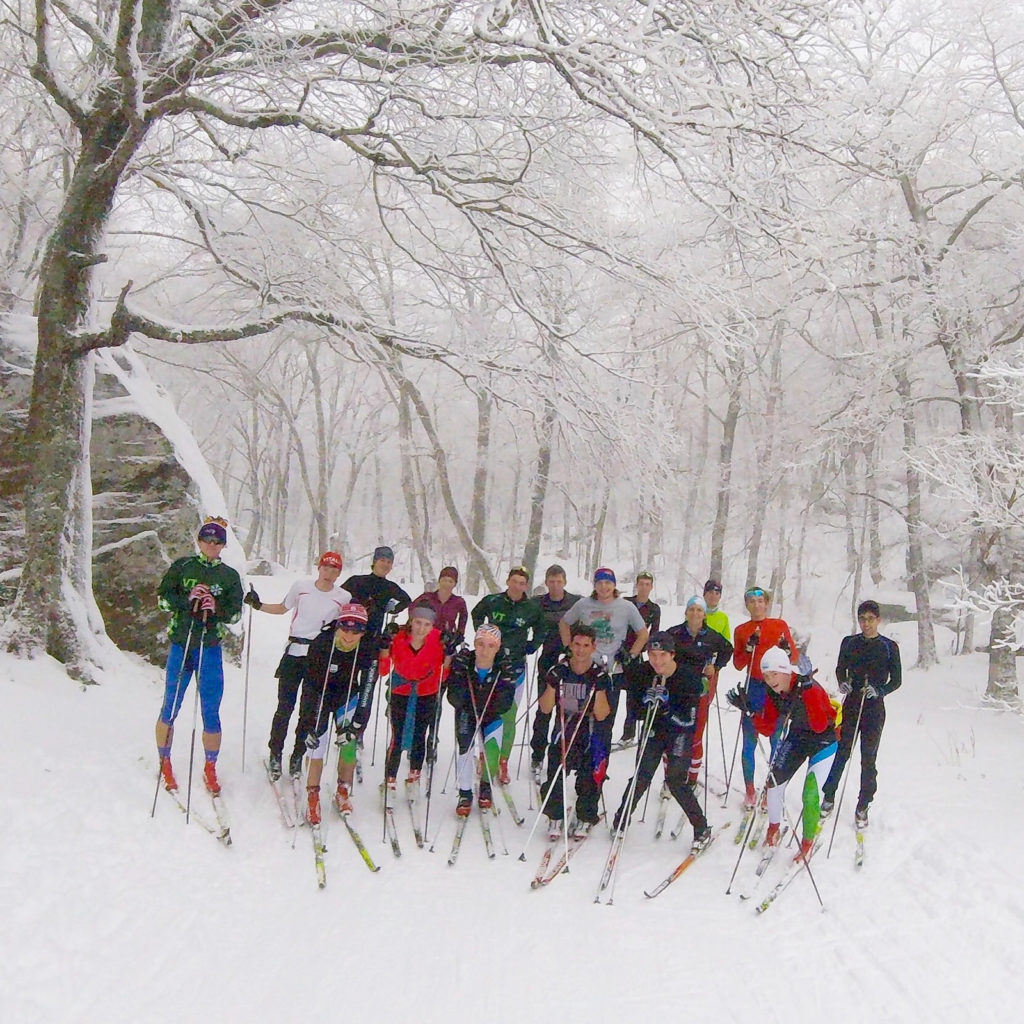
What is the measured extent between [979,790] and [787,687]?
8.42 feet

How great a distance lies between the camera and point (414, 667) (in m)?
6.15

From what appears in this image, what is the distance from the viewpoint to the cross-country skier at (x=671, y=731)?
5.64 m

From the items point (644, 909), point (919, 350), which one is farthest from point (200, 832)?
point (919, 350)

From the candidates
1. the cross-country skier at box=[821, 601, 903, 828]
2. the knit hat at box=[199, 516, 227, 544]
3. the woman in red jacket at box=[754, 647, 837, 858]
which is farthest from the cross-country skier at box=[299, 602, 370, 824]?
the cross-country skier at box=[821, 601, 903, 828]

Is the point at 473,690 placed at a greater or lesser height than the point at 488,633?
lesser

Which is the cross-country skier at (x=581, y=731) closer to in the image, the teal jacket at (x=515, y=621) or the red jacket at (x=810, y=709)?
the teal jacket at (x=515, y=621)

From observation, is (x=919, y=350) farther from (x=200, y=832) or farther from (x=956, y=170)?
(x=200, y=832)

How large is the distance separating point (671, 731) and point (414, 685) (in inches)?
81.7

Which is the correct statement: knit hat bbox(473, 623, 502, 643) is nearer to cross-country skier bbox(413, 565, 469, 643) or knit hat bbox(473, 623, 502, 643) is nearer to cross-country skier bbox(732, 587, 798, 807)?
cross-country skier bbox(413, 565, 469, 643)

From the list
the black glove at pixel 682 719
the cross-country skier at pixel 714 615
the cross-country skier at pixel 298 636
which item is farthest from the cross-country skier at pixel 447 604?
the cross-country skier at pixel 714 615

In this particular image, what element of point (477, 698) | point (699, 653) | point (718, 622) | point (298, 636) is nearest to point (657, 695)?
point (699, 653)

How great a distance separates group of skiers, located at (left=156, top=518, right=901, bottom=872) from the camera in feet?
18.4

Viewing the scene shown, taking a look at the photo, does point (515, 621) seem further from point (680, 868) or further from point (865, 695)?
point (865, 695)

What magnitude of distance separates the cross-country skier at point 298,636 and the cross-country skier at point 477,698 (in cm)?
115
